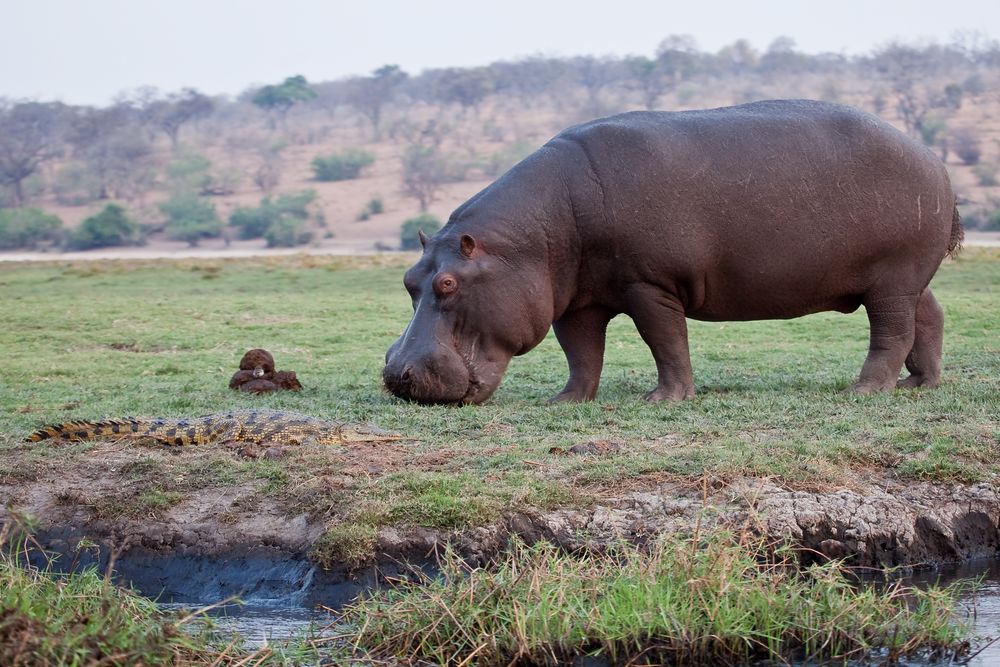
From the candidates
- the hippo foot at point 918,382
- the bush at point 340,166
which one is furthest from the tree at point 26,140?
the hippo foot at point 918,382

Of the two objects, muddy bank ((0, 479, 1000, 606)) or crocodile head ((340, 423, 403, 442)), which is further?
crocodile head ((340, 423, 403, 442))

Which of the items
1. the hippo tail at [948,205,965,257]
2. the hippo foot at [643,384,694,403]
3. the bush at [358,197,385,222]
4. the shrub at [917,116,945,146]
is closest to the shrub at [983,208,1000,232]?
the shrub at [917,116,945,146]

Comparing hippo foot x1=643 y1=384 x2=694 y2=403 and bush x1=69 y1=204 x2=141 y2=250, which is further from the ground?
hippo foot x1=643 y1=384 x2=694 y2=403

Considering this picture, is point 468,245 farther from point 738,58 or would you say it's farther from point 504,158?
point 738,58

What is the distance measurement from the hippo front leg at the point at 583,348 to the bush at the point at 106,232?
3493 centimetres

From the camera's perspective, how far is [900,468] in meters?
6.46

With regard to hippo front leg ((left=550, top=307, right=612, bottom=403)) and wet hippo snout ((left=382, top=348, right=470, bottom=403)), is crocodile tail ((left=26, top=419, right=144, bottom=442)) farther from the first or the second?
hippo front leg ((left=550, top=307, right=612, bottom=403))

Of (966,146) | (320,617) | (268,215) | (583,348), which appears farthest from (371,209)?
(320,617)

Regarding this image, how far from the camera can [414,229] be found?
1519 inches

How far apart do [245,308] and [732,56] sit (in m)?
64.1

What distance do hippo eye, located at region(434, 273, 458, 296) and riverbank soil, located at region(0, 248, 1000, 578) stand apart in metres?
0.71

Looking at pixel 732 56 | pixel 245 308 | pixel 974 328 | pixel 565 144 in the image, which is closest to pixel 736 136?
pixel 565 144

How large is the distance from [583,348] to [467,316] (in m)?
0.95

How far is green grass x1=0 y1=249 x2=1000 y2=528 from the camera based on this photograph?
625cm
